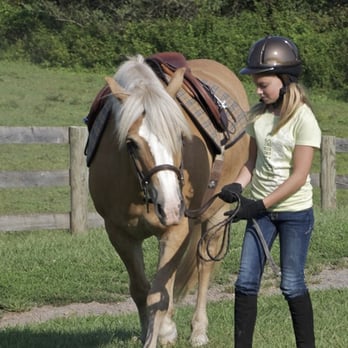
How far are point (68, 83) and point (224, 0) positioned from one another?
8.80 meters

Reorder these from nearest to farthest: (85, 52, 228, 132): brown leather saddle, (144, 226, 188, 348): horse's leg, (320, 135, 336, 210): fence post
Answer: (144, 226, 188, 348): horse's leg → (85, 52, 228, 132): brown leather saddle → (320, 135, 336, 210): fence post

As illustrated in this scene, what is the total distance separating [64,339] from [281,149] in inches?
85.1

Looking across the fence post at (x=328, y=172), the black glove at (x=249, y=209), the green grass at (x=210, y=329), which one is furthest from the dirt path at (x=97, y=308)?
the fence post at (x=328, y=172)

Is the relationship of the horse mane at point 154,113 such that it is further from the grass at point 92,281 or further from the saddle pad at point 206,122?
the grass at point 92,281

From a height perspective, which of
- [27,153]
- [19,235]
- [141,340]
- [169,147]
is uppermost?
[169,147]

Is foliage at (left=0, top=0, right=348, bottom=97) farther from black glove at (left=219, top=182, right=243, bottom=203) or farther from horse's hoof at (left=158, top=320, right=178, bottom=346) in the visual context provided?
black glove at (left=219, top=182, right=243, bottom=203)

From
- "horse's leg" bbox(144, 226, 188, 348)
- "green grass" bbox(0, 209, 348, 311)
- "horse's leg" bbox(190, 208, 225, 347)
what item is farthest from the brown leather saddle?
"green grass" bbox(0, 209, 348, 311)

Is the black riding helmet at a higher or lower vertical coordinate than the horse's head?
higher

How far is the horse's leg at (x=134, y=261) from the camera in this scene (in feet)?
20.2

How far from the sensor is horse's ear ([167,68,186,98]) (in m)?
5.75

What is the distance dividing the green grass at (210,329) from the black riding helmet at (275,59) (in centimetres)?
186

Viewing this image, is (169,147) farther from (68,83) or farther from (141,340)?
(68,83)

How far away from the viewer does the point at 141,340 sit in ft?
20.8

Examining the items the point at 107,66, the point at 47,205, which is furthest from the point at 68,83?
the point at 47,205
